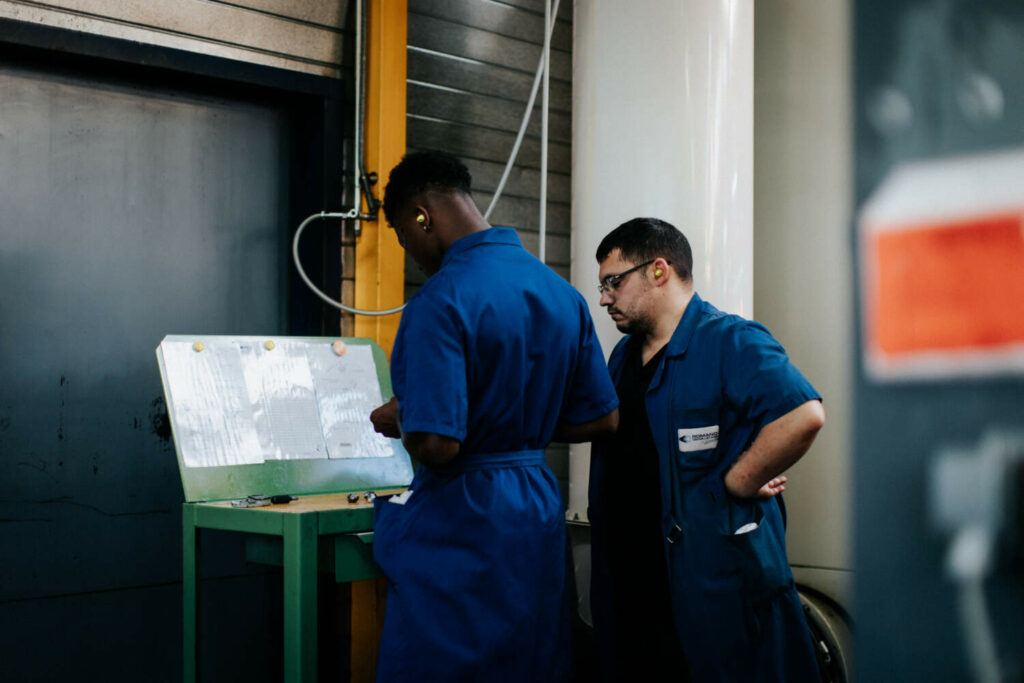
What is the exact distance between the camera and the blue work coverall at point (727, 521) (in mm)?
1996

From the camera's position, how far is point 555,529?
1.91m

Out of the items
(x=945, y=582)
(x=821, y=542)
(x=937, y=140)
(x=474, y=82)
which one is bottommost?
(x=821, y=542)

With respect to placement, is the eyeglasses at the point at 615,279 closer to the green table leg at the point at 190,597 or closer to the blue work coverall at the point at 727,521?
the blue work coverall at the point at 727,521

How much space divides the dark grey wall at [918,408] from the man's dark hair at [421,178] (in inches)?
62.6

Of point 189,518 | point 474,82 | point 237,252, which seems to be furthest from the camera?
point 474,82

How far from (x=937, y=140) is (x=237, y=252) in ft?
9.11

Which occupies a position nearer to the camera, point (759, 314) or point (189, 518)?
point (189, 518)

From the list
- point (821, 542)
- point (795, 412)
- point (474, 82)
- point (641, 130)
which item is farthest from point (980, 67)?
point (474, 82)

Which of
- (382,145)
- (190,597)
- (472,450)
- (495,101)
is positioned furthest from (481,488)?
(495,101)

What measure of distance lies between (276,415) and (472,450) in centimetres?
85

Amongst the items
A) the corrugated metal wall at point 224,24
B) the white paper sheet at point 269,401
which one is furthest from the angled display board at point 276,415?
the corrugated metal wall at point 224,24

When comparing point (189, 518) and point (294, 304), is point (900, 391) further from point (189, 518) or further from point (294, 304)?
point (294, 304)

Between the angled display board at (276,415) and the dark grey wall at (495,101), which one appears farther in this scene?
the dark grey wall at (495,101)

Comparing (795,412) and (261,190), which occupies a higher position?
(261,190)
